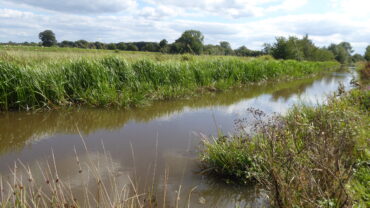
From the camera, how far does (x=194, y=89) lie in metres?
9.88


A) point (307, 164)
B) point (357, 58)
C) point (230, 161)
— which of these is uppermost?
point (357, 58)

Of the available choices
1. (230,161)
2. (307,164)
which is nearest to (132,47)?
(230,161)

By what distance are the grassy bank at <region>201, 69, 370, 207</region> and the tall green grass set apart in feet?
13.9

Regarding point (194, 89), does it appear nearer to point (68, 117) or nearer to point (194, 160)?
point (68, 117)

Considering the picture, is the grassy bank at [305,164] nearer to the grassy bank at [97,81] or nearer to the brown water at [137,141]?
the brown water at [137,141]

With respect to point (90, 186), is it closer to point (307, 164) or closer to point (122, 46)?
point (307, 164)

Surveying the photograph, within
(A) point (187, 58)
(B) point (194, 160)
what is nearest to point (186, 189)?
(B) point (194, 160)

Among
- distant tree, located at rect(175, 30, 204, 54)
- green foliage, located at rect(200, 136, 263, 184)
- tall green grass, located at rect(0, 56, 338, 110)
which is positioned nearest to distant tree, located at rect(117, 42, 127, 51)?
distant tree, located at rect(175, 30, 204, 54)

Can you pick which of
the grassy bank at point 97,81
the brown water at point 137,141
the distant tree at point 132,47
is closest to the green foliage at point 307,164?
the brown water at point 137,141

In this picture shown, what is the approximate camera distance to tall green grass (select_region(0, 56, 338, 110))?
6496mm

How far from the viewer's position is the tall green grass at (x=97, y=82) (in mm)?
6496

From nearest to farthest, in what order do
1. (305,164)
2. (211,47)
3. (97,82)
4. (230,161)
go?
(305,164) → (230,161) → (97,82) → (211,47)

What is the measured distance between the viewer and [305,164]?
266 centimetres

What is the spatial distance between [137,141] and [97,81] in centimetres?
324
